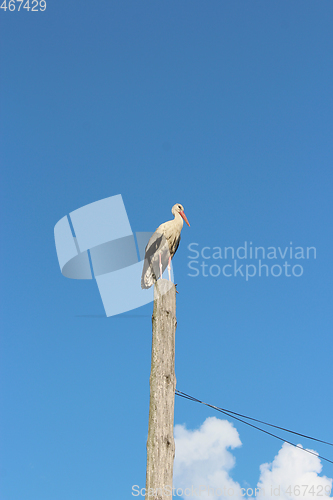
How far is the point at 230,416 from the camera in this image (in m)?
4.38

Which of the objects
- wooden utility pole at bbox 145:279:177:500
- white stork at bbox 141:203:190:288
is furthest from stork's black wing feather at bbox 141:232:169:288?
wooden utility pole at bbox 145:279:177:500

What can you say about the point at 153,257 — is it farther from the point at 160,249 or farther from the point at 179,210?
the point at 179,210

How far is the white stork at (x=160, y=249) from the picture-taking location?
7.23 m

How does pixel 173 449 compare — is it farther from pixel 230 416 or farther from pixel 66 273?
pixel 66 273

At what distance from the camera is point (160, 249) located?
7.54m

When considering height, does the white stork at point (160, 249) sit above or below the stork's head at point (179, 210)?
below

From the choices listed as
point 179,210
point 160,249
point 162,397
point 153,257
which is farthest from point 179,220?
point 162,397

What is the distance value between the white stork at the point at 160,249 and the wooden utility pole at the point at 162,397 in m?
3.01

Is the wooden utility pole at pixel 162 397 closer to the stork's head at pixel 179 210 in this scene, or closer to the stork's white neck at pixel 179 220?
the stork's white neck at pixel 179 220

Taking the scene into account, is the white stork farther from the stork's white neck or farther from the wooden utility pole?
the wooden utility pole

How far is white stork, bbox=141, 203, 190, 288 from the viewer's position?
7234 mm

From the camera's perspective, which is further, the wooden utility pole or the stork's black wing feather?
the stork's black wing feather

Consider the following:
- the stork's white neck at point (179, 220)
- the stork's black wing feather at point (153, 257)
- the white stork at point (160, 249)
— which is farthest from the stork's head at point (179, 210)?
the stork's black wing feather at point (153, 257)

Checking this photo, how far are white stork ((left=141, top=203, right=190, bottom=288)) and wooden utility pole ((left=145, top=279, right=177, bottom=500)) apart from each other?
9.89 feet
